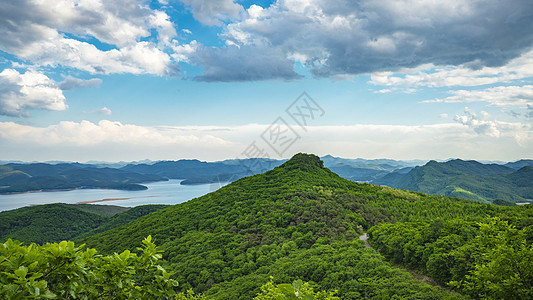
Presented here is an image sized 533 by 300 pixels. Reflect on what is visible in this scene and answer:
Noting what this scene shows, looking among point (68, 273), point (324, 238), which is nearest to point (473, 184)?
point (324, 238)

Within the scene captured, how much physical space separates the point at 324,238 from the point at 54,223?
91.5 metres

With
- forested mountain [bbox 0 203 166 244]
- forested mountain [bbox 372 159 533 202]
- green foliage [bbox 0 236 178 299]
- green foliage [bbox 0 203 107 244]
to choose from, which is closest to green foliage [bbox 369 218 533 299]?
green foliage [bbox 0 236 178 299]

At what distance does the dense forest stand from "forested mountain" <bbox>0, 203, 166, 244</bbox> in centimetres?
4561

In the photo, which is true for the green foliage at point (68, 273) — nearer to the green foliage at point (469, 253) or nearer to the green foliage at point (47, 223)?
the green foliage at point (469, 253)

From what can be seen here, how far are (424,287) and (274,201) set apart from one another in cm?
2233

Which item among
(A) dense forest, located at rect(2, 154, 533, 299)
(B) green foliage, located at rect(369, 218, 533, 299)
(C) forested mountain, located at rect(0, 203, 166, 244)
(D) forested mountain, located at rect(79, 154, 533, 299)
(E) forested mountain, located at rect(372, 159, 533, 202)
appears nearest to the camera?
(B) green foliage, located at rect(369, 218, 533, 299)

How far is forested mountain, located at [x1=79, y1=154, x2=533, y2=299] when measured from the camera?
11.2m

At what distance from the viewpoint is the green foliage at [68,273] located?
2.48m

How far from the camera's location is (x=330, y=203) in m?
28.8

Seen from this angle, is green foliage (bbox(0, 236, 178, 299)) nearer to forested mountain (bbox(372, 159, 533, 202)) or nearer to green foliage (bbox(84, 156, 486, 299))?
green foliage (bbox(84, 156, 486, 299))

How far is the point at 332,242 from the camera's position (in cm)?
2106

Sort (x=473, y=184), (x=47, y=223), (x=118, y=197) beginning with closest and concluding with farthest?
(x=47, y=223) → (x=473, y=184) → (x=118, y=197)

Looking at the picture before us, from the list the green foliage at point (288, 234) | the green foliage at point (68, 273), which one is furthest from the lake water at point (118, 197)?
the green foliage at point (68, 273)

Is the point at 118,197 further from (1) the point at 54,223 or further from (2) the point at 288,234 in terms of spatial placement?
(2) the point at 288,234
